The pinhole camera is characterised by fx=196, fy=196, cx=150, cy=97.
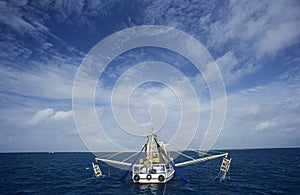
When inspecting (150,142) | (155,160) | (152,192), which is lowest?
(152,192)

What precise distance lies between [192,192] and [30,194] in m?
34.1

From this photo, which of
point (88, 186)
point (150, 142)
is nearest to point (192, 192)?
point (150, 142)

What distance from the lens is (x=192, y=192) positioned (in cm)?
4284

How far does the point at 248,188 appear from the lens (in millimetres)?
44875

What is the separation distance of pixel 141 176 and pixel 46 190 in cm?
2181

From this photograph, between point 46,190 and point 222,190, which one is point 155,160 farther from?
point 46,190

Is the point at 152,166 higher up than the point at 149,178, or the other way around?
the point at 152,166

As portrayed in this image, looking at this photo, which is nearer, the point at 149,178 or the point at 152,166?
the point at 149,178

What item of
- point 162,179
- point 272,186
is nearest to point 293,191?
point 272,186

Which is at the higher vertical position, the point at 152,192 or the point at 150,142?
the point at 150,142

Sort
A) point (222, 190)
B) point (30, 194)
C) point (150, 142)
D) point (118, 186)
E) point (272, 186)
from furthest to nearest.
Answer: point (150, 142)
point (118, 186)
point (272, 186)
point (222, 190)
point (30, 194)

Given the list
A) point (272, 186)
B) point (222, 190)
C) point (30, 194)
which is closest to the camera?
point (30, 194)

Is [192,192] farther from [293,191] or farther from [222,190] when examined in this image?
[293,191]

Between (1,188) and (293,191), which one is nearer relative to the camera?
(293,191)
